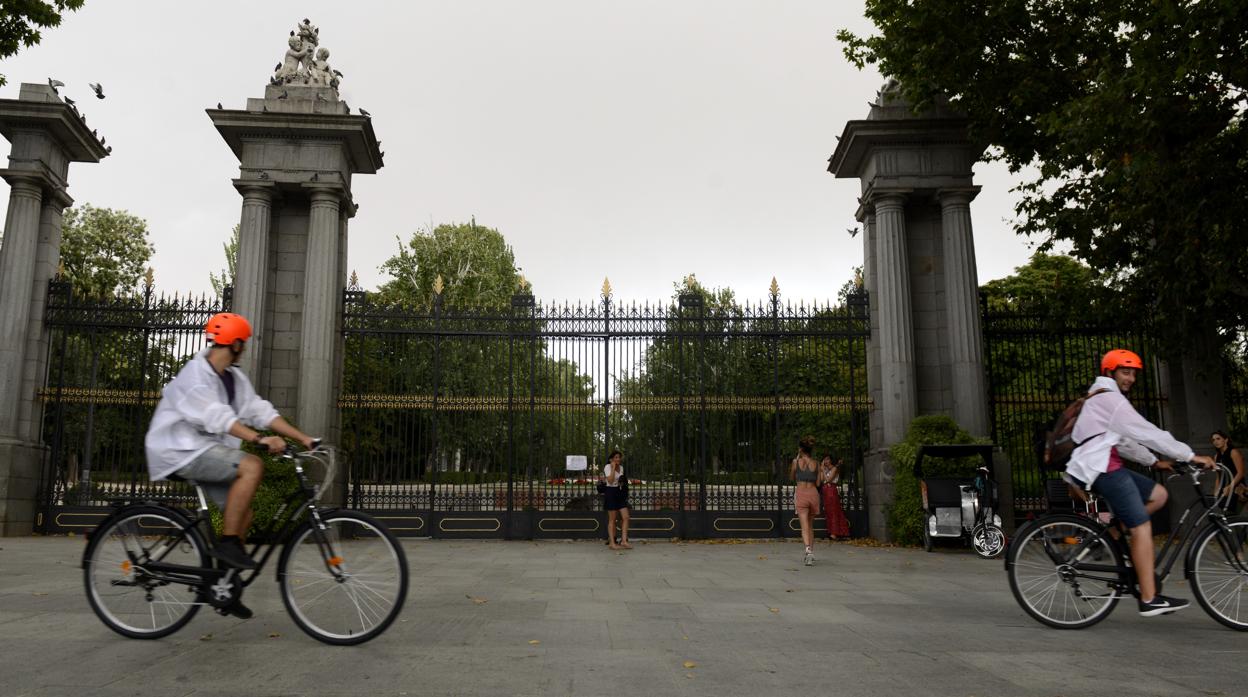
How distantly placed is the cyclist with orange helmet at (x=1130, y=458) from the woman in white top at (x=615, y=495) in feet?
26.9

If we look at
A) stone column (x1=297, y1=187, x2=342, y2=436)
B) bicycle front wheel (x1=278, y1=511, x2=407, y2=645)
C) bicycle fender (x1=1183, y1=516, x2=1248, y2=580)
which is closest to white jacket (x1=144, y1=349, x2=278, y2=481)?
bicycle front wheel (x1=278, y1=511, x2=407, y2=645)

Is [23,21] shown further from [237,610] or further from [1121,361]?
[1121,361]

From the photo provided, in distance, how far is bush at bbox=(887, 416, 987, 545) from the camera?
42.1ft

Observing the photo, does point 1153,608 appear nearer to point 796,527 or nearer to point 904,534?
point 904,534

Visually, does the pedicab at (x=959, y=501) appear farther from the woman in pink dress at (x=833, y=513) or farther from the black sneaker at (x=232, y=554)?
the black sneaker at (x=232, y=554)

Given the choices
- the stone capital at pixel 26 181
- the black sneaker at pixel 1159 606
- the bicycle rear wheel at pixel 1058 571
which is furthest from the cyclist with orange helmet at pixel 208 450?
the stone capital at pixel 26 181

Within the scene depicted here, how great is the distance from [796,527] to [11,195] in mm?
14968

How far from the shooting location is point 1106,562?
5.51 m

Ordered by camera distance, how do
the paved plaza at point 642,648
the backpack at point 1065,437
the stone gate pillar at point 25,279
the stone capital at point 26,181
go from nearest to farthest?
the paved plaza at point 642,648 < the backpack at point 1065,437 < the stone gate pillar at point 25,279 < the stone capital at point 26,181

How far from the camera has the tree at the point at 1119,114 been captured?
10.1 m

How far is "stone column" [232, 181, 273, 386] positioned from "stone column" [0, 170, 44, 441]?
3.67m

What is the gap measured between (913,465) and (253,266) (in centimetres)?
1144

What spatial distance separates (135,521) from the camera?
16.1 ft

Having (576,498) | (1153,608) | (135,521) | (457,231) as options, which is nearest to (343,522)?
(135,521)
